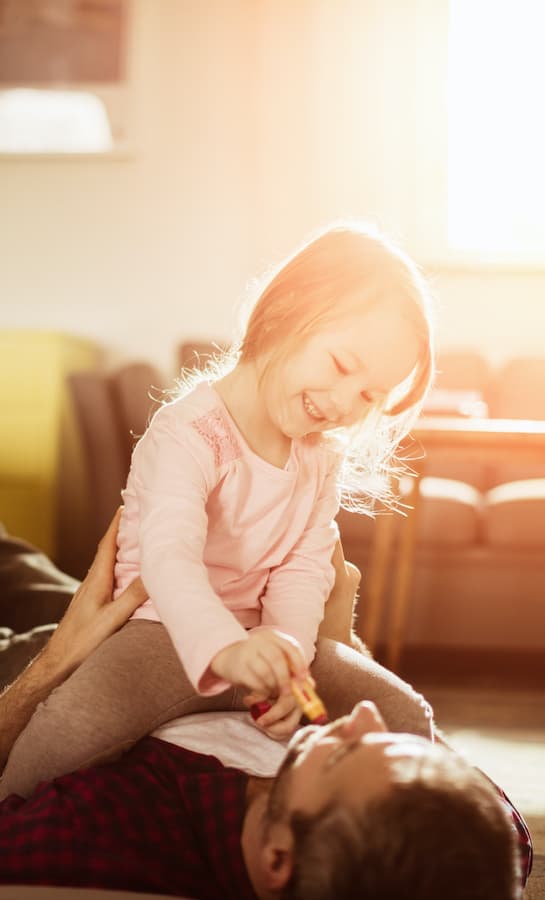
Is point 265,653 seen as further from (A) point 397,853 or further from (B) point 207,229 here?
(B) point 207,229

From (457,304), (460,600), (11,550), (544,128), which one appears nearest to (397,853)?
(11,550)

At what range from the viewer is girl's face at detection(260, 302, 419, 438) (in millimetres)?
1070

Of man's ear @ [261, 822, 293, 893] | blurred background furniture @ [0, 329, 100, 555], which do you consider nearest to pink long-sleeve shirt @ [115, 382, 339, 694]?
man's ear @ [261, 822, 293, 893]

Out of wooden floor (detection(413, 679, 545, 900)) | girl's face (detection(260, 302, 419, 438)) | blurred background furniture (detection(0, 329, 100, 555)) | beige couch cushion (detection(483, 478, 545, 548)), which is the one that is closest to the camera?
girl's face (detection(260, 302, 419, 438))

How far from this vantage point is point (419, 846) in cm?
67

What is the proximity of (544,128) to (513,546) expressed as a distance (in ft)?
5.86

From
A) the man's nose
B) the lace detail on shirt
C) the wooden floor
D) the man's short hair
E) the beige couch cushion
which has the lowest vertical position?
the wooden floor

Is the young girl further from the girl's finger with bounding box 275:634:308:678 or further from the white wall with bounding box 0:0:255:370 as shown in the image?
the white wall with bounding box 0:0:255:370

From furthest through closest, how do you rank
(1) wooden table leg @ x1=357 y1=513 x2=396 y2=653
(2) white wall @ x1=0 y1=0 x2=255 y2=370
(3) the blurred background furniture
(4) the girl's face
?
(2) white wall @ x1=0 y1=0 x2=255 y2=370
(3) the blurred background furniture
(1) wooden table leg @ x1=357 y1=513 x2=396 y2=653
(4) the girl's face

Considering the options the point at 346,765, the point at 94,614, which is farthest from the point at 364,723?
the point at 94,614

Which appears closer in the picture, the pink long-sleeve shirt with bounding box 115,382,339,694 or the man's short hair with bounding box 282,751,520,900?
the man's short hair with bounding box 282,751,520,900

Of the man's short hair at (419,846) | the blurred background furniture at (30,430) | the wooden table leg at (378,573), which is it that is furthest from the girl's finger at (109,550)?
the blurred background furniture at (30,430)

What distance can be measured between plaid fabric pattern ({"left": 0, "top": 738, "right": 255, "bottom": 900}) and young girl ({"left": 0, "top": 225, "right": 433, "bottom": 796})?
0.19 feet

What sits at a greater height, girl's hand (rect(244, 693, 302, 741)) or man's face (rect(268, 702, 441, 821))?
man's face (rect(268, 702, 441, 821))
